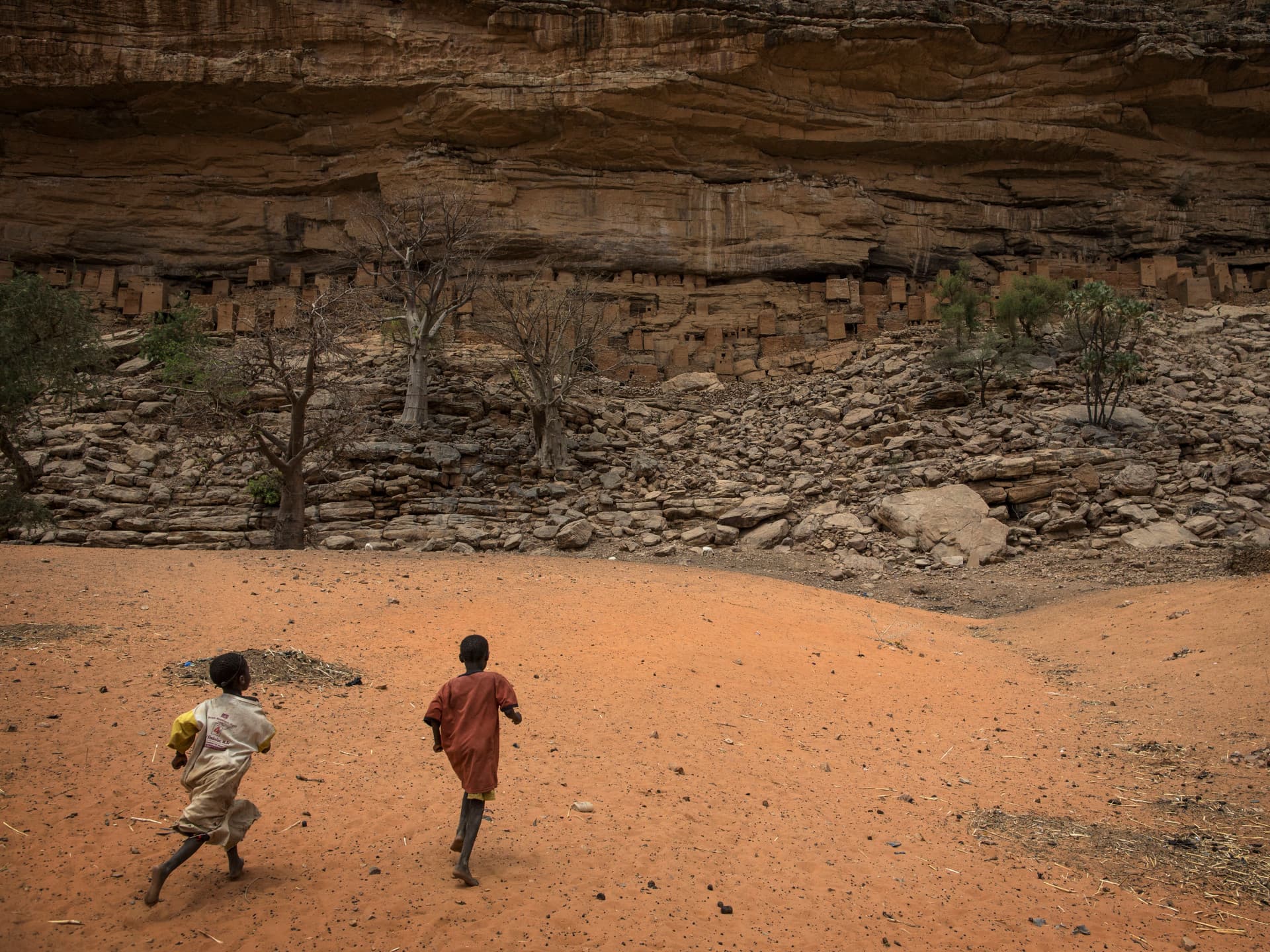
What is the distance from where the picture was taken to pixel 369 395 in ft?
61.9

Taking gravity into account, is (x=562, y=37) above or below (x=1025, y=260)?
above

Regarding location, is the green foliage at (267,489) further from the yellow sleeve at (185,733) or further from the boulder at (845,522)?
the yellow sleeve at (185,733)

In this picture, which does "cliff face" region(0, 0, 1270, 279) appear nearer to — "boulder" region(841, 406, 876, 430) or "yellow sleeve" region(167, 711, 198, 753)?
"boulder" region(841, 406, 876, 430)

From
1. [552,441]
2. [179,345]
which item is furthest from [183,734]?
[179,345]

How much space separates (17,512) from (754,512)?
11791 millimetres

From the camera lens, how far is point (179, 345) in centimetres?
2038

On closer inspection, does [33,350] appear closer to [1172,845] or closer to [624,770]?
[624,770]

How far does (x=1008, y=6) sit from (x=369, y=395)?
2154cm

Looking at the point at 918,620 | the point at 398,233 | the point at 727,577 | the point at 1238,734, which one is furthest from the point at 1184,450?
the point at 398,233

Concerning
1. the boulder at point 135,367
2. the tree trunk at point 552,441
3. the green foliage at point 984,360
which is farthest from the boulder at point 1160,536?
the boulder at point 135,367

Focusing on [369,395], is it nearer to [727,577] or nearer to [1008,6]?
[727,577]

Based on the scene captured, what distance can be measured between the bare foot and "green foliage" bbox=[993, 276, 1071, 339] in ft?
64.3

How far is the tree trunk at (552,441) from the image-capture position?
17203 millimetres

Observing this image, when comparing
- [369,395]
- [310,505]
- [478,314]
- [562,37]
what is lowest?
[310,505]
